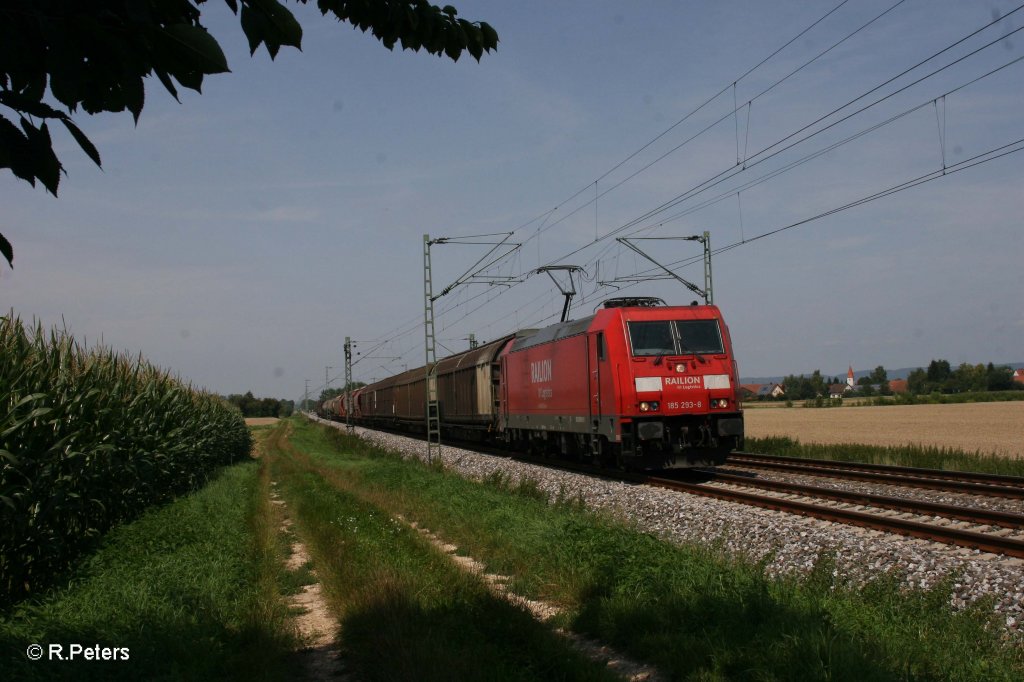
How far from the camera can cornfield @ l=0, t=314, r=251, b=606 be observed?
793 centimetres

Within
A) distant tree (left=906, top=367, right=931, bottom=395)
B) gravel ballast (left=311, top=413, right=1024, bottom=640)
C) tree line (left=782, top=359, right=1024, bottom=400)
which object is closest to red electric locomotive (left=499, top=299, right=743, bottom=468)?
gravel ballast (left=311, top=413, right=1024, bottom=640)

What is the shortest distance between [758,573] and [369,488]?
1266 centimetres

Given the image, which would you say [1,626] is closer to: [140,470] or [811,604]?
[811,604]

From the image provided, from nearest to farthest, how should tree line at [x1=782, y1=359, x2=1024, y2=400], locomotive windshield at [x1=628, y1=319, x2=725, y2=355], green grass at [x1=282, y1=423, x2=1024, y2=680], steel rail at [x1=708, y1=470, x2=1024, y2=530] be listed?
green grass at [x1=282, y1=423, x2=1024, y2=680] < steel rail at [x1=708, y1=470, x2=1024, y2=530] < locomotive windshield at [x1=628, y1=319, x2=725, y2=355] < tree line at [x1=782, y1=359, x2=1024, y2=400]

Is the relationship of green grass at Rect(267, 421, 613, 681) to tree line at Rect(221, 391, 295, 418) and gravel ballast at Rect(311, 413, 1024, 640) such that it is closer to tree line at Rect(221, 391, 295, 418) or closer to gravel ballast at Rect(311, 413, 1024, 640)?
gravel ballast at Rect(311, 413, 1024, 640)

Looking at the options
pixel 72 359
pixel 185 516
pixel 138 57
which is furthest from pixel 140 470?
pixel 138 57

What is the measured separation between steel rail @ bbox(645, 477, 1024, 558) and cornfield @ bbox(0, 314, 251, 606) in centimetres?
935

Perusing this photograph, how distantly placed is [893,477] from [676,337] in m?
4.97

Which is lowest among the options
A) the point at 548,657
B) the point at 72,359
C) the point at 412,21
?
the point at 548,657

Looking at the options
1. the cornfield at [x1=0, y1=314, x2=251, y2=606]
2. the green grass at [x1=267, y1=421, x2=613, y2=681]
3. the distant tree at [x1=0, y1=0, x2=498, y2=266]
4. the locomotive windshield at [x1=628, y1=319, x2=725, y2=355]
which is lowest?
the green grass at [x1=267, y1=421, x2=613, y2=681]

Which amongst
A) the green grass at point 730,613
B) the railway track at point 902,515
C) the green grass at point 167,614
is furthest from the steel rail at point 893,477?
the green grass at point 167,614

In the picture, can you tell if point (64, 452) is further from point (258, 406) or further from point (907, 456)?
point (258, 406)

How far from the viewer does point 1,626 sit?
629cm

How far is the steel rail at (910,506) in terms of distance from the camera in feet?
33.6
